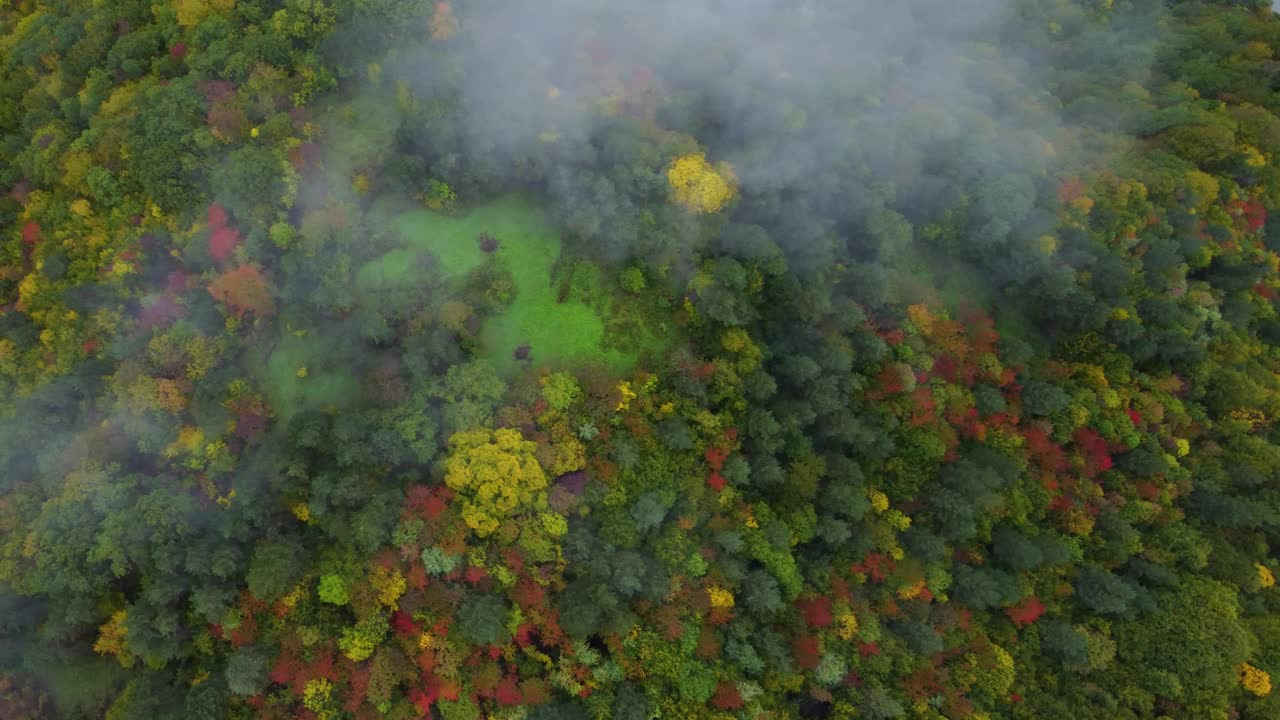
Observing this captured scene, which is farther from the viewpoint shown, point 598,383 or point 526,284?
point 526,284

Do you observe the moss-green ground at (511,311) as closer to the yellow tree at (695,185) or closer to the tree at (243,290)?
the tree at (243,290)

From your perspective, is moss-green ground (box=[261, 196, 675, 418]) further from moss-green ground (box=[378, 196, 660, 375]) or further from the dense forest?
the dense forest

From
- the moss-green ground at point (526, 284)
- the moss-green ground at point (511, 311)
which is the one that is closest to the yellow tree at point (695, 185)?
the moss-green ground at point (511, 311)

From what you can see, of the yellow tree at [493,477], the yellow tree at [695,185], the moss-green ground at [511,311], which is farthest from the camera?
the yellow tree at [695,185]

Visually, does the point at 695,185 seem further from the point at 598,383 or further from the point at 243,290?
the point at 243,290

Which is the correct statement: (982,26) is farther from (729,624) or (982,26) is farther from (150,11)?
(150,11)

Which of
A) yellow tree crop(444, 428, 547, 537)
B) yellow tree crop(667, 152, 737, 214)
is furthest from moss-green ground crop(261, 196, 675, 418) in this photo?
yellow tree crop(667, 152, 737, 214)

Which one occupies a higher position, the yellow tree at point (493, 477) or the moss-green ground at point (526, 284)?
the moss-green ground at point (526, 284)

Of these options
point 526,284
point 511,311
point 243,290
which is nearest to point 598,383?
point 511,311

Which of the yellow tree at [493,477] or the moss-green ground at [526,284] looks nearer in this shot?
the yellow tree at [493,477]
